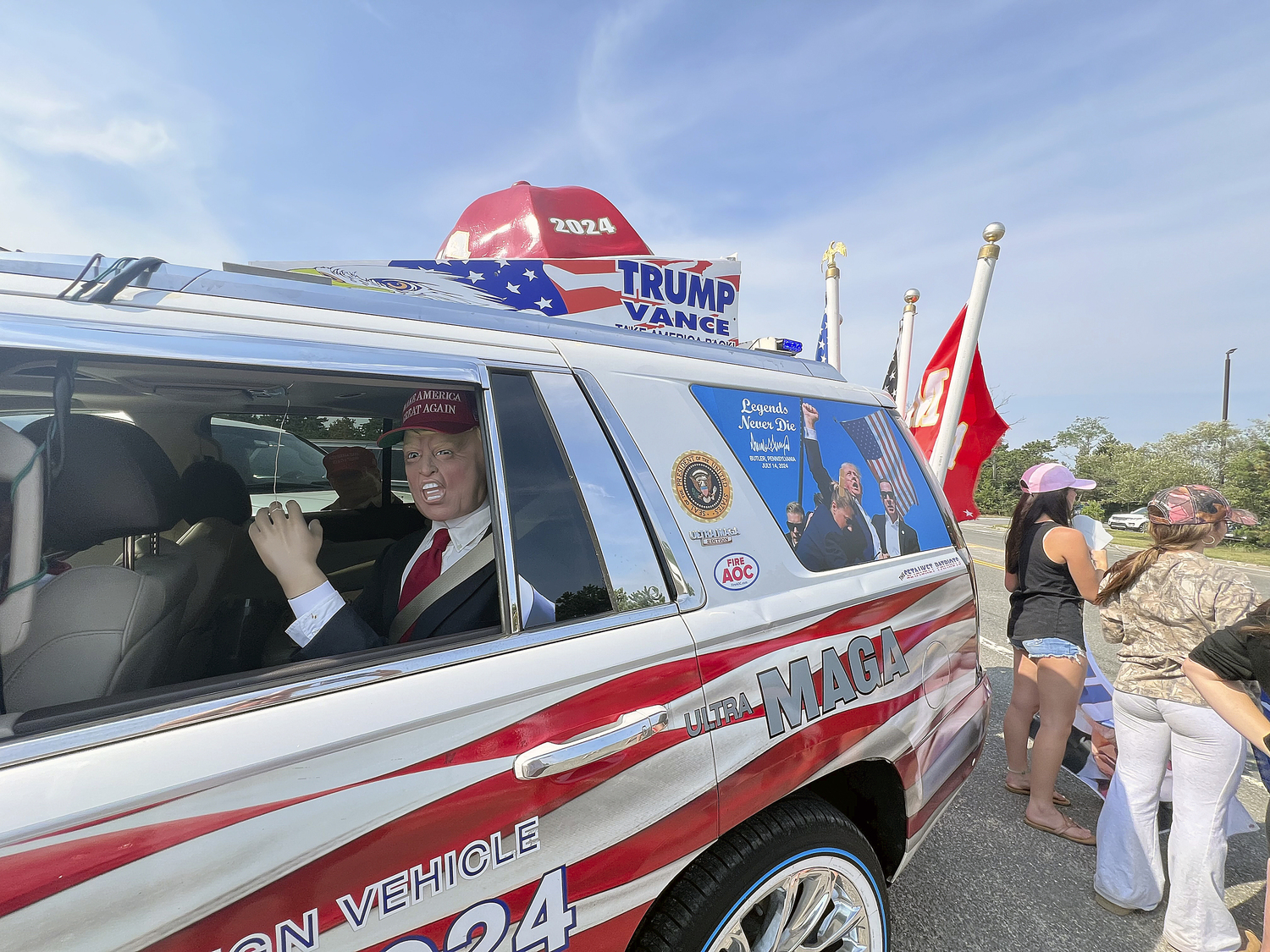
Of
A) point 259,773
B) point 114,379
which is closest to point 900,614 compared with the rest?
point 259,773

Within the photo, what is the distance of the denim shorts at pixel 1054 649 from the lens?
3.03 metres

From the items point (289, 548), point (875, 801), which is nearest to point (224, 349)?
point (289, 548)

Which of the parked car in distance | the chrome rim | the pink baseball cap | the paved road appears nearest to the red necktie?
the chrome rim

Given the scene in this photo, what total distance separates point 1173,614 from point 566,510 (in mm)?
2440

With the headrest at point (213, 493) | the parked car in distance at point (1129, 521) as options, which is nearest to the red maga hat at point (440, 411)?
the headrest at point (213, 493)

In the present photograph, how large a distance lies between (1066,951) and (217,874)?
8.96ft

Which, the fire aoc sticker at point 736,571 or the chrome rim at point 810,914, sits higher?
the fire aoc sticker at point 736,571

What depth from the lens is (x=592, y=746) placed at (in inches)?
44.8

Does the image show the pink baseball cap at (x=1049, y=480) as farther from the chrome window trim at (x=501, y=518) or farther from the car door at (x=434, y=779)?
the chrome window trim at (x=501, y=518)

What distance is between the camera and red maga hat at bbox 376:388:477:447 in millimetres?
1425

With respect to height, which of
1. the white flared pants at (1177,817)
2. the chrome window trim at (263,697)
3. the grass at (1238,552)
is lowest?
the grass at (1238,552)

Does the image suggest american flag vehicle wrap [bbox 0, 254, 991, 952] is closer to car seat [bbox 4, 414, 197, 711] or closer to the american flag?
car seat [bbox 4, 414, 197, 711]

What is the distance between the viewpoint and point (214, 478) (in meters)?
1.95

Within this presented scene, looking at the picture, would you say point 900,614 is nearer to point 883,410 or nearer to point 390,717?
point 883,410
